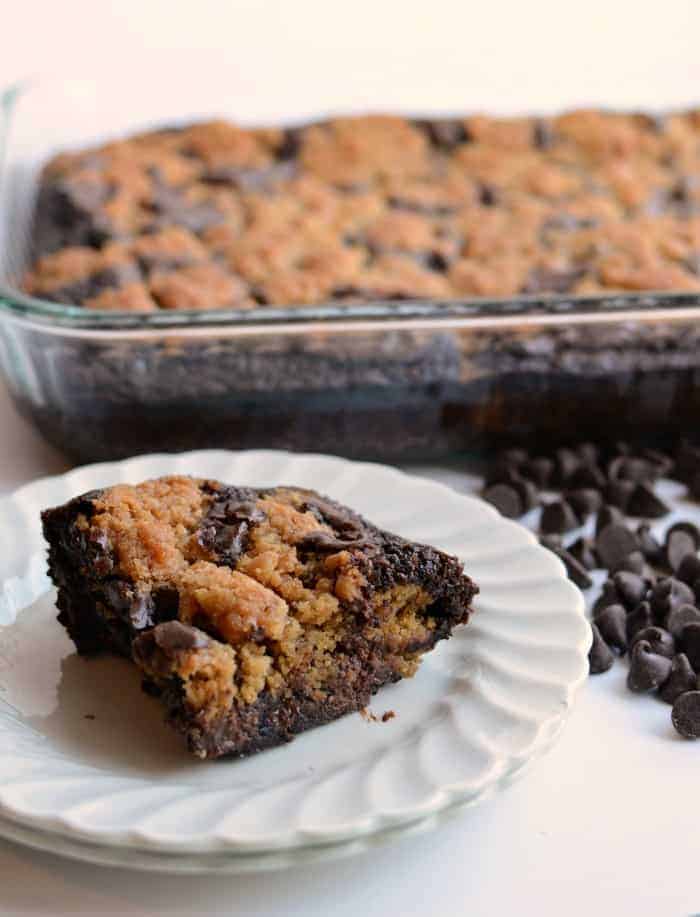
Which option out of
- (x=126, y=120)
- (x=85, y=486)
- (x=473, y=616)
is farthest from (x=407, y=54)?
(x=473, y=616)

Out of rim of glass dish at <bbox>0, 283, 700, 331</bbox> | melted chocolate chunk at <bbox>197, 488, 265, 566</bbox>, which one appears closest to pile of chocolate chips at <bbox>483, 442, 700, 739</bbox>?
rim of glass dish at <bbox>0, 283, 700, 331</bbox>

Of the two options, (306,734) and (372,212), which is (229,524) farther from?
(372,212)

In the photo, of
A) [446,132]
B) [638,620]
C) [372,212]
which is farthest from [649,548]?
[446,132]

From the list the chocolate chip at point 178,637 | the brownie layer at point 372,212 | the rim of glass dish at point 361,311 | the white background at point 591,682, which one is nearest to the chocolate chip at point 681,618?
the white background at point 591,682

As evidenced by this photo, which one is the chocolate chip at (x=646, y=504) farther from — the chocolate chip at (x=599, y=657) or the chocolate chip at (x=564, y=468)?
the chocolate chip at (x=599, y=657)

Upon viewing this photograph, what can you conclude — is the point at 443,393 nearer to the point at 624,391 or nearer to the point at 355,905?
the point at 624,391

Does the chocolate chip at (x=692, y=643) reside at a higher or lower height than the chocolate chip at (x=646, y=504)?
higher
